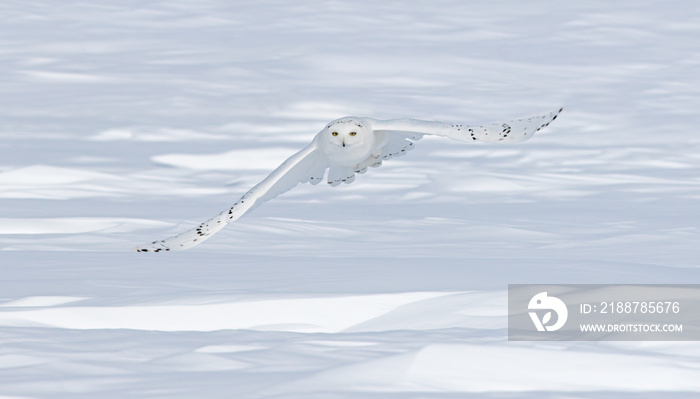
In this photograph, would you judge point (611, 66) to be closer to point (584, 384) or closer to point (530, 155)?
point (530, 155)

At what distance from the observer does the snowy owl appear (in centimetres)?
748

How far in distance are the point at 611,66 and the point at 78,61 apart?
11.3m

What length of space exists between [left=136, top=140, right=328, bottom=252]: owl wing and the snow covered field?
0.32 meters

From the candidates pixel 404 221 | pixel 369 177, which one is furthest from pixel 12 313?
pixel 369 177

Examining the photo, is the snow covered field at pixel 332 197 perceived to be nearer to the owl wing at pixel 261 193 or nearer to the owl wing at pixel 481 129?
the owl wing at pixel 261 193

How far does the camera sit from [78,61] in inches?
1022

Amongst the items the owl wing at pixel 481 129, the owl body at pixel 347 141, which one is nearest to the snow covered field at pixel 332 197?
the owl body at pixel 347 141

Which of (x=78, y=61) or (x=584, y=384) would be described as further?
(x=78, y=61)

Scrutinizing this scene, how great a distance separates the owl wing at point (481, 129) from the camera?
298 inches

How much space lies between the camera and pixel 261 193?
761 cm

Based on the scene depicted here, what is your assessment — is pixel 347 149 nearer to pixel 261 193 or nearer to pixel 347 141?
pixel 347 141

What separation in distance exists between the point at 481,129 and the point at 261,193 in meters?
1.44

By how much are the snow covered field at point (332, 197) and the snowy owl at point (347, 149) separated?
0.44 m

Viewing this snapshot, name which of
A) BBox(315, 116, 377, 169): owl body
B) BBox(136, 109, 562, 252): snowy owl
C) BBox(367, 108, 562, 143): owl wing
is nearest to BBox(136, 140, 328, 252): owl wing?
BBox(136, 109, 562, 252): snowy owl
